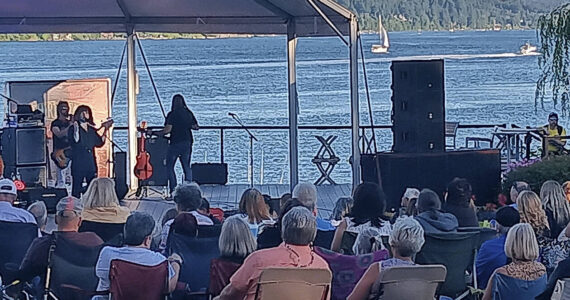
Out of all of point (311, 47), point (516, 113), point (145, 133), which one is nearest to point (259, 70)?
point (311, 47)

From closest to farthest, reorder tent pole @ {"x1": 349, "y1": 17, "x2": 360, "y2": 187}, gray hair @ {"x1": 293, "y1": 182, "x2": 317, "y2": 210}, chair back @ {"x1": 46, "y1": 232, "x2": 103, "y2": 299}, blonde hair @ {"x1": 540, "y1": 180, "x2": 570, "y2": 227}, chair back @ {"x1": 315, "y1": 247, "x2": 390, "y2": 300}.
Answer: chair back @ {"x1": 315, "y1": 247, "x2": 390, "y2": 300}, chair back @ {"x1": 46, "y1": 232, "x2": 103, "y2": 299}, blonde hair @ {"x1": 540, "y1": 180, "x2": 570, "y2": 227}, gray hair @ {"x1": 293, "y1": 182, "x2": 317, "y2": 210}, tent pole @ {"x1": 349, "y1": 17, "x2": 360, "y2": 187}

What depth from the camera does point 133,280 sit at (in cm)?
440

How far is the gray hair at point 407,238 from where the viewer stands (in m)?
4.32

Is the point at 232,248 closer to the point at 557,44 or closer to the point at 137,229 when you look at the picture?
the point at 137,229

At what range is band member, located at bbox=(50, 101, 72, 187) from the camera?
32.4ft

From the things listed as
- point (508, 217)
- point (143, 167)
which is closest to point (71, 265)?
point (508, 217)

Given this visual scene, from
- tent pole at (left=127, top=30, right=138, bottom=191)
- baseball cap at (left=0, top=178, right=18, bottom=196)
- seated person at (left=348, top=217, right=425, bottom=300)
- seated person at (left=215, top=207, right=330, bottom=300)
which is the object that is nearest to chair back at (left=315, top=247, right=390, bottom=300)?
seated person at (left=348, top=217, right=425, bottom=300)

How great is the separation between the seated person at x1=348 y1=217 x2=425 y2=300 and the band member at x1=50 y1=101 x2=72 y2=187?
6.05 m

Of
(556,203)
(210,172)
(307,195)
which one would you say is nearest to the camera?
(556,203)

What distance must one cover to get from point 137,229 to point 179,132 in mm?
5835

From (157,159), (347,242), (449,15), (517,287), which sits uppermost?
(449,15)

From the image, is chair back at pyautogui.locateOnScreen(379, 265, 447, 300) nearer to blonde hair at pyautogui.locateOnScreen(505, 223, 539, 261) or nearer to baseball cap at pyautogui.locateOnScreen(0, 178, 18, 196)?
blonde hair at pyautogui.locateOnScreen(505, 223, 539, 261)

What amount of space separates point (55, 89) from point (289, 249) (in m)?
7.13

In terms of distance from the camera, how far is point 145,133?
10.9 m
